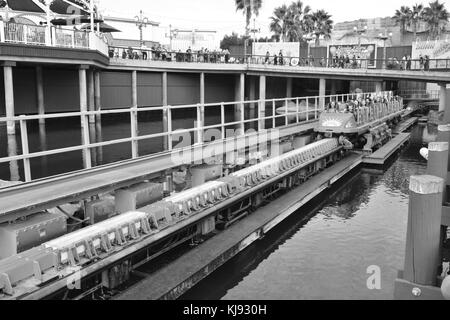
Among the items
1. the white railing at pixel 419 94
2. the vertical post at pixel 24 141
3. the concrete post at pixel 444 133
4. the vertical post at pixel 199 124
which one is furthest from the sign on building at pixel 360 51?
the vertical post at pixel 24 141

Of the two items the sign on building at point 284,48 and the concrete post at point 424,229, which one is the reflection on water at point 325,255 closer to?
the concrete post at point 424,229

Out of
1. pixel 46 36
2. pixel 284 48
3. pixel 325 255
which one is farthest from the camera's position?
pixel 284 48

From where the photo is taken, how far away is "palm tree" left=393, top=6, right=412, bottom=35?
83.3 metres

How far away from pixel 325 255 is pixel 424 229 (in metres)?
4.10

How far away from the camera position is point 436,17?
76938mm

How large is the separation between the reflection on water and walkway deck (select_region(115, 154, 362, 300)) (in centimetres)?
35

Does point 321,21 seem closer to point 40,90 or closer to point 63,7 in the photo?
point 63,7

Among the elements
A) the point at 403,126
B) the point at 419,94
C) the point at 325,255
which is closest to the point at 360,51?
the point at 419,94

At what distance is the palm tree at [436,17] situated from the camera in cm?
7634

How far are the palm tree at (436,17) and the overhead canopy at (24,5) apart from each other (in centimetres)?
6274

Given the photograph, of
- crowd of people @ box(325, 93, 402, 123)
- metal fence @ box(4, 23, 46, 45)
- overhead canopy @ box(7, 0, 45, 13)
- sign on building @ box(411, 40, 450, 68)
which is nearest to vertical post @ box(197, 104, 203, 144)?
crowd of people @ box(325, 93, 402, 123)
